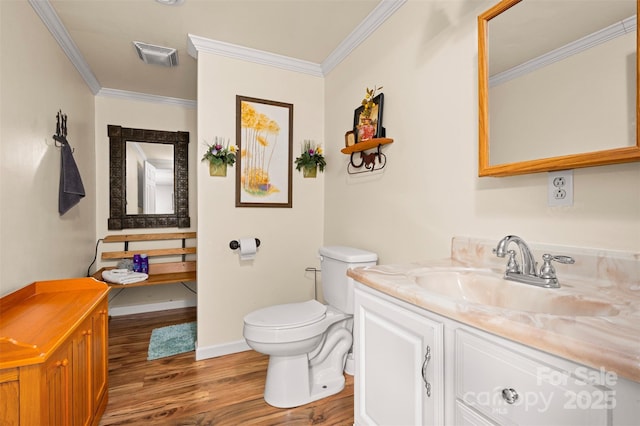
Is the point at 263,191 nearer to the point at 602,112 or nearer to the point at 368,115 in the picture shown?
the point at 368,115

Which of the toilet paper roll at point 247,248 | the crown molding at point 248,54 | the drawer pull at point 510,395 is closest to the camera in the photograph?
the drawer pull at point 510,395

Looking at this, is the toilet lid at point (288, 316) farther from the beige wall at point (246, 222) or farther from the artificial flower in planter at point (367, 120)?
the artificial flower in planter at point (367, 120)

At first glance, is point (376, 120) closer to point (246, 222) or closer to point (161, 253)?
point (246, 222)

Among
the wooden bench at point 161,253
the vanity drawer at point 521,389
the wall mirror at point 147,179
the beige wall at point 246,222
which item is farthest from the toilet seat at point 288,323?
the wall mirror at point 147,179

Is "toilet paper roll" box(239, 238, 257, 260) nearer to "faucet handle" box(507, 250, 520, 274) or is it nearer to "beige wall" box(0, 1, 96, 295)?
"beige wall" box(0, 1, 96, 295)

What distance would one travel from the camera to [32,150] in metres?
1.79

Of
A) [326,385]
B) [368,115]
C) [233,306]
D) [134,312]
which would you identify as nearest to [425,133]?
[368,115]

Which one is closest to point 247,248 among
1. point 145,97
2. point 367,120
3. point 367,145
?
point 367,145

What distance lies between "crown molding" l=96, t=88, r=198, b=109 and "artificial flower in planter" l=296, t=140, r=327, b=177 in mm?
1741

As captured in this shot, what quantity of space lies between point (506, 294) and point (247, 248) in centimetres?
184

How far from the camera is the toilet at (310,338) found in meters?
1.73

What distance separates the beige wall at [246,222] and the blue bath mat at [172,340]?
305mm

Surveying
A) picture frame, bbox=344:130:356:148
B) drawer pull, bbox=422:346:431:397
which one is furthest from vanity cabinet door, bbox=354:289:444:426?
picture frame, bbox=344:130:356:148

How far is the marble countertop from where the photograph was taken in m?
0.57
